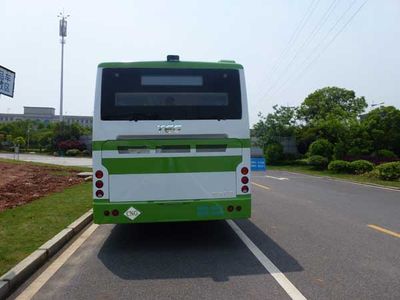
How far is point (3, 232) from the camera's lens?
8.88 metres

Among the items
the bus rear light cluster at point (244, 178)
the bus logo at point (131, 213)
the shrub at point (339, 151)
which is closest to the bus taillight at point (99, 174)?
the bus logo at point (131, 213)

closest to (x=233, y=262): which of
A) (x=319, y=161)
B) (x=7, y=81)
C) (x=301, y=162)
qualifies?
(x=7, y=81)

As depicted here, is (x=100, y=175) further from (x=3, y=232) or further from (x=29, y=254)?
(x=3, y=232)

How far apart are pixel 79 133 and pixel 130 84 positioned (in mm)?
78353

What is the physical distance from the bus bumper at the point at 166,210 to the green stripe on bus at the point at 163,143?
36.2 inches

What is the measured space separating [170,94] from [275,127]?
4969cm

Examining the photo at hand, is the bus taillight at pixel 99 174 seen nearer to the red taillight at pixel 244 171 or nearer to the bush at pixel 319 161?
the red taillight at pixel 244 171

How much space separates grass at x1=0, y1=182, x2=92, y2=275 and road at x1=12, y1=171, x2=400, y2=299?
23.1 inches

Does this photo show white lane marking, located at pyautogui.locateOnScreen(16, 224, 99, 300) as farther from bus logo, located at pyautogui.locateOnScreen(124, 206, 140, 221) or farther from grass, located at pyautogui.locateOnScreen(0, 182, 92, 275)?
bus logo, located at pyautogui.locateOnScreen(124, 206, 140, 221)

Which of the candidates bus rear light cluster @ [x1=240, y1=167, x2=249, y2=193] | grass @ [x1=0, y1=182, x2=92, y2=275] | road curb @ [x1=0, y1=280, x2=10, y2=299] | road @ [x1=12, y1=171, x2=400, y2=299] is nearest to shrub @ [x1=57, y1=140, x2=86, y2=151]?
grass @ [x1=0, y1=182, x2=92, y2=275]

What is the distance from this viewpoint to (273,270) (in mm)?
6805

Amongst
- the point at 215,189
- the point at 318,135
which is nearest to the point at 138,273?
the point at 215,189

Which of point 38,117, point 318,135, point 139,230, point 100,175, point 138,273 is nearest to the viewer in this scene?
point 138,273

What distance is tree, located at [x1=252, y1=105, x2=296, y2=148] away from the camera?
57406 mm
